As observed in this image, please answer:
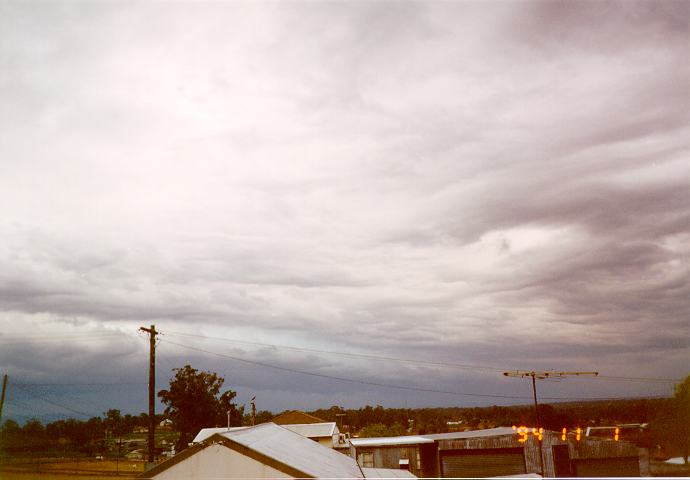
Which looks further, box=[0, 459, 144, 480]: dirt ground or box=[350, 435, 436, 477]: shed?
box=[350, 435, 436, 477]: shed

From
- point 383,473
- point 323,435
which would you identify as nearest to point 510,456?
point 323,435

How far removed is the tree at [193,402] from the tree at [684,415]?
5900cm

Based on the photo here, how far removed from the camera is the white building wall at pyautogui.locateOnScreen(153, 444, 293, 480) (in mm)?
13070

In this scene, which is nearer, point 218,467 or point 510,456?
point 218,467

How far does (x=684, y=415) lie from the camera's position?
5419 cm

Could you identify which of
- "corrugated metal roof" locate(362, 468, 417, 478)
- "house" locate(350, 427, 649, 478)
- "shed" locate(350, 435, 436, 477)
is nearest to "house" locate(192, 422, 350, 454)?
"shed" locate(350, 435, 436, 477)

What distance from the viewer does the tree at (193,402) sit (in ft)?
213

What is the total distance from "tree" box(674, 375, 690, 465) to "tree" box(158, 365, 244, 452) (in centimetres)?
5900

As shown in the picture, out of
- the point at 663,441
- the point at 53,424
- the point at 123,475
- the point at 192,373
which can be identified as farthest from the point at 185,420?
the point at 663,441

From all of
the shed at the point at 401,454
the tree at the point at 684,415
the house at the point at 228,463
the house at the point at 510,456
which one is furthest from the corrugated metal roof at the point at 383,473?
the tree at the point at 684,415

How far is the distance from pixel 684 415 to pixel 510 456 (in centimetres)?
2941

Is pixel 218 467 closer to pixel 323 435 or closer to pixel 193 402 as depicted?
pixel 323 435

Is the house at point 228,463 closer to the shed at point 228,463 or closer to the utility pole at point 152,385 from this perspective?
the shed at point 228,463

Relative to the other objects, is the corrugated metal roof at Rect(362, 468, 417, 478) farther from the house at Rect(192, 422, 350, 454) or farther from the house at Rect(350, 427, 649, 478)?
the house at Rect(192, 422, 350, 454)
